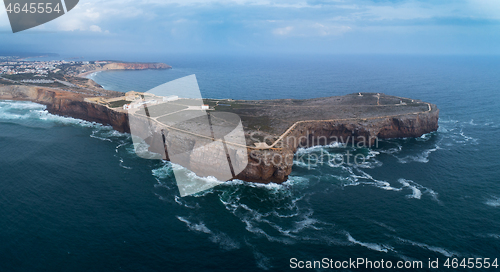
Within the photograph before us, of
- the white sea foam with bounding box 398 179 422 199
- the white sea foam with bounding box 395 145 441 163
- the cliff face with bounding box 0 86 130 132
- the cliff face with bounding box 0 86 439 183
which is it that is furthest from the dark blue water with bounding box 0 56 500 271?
the cliff face with bounding box 0 86 130 132

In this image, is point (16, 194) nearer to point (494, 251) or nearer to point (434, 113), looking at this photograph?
point (494, 251)

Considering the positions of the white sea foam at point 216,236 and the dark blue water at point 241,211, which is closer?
the dark blue water at point 241,211

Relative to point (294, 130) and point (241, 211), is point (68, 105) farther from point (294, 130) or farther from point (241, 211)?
point (241, 211)

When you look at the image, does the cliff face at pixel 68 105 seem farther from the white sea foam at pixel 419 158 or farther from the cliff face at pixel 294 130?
the white sea foam at pixel 419 158

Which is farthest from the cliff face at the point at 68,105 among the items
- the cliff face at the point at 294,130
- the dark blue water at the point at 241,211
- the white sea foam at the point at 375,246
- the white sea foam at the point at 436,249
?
the white sea foam at the point at 436,249

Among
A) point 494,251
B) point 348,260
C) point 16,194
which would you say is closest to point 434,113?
point 494,251

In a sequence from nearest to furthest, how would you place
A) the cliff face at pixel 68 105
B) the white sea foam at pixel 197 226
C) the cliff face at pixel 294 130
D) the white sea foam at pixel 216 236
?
1. the white sea foam at pixel 216 236
2. the white sea foam at pixel 197 226
3. the cliff face at pixel 294 130
4. the cliff face at pixel 68 105

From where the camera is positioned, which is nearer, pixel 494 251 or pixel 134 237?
pixel 494 251

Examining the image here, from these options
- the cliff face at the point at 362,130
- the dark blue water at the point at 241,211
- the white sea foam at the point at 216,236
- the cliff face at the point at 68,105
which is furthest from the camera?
the cliff face at the point at 68,105

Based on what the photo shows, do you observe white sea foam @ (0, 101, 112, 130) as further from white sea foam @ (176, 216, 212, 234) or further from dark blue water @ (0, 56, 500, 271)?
white sea foam @ (176, 216, 212, 234)
